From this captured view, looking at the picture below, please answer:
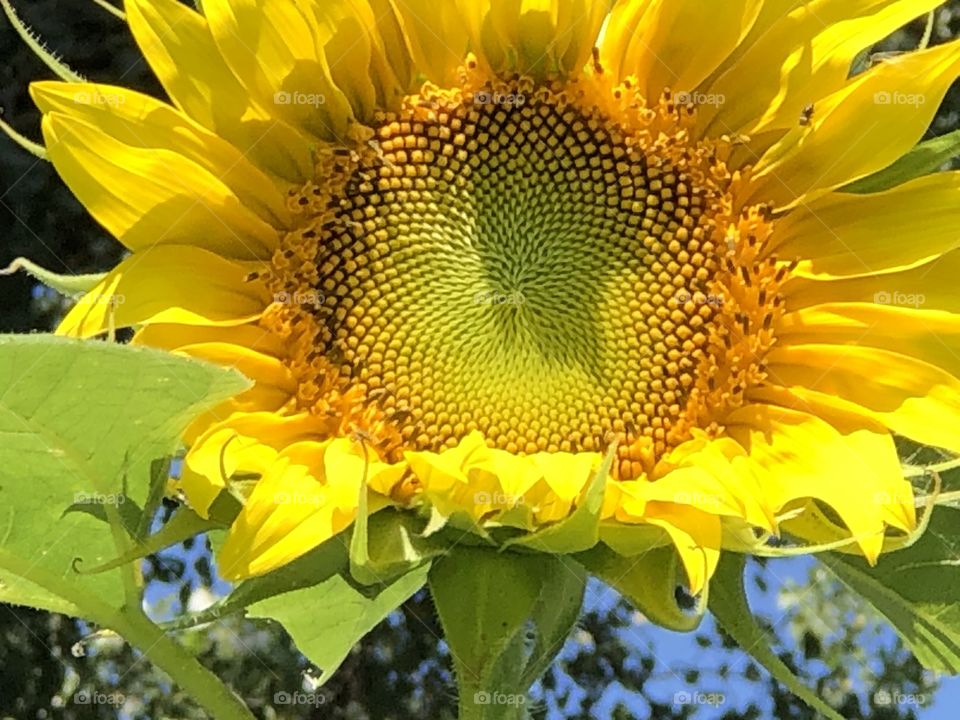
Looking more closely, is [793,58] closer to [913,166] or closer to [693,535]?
[913,166]

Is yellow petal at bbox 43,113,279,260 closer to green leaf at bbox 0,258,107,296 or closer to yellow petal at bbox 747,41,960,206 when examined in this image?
green leaf at bbox 0,258,107,296

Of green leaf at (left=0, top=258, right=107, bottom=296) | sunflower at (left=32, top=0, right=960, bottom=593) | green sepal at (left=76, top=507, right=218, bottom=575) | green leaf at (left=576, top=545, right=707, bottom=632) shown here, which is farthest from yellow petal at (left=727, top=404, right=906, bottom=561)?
green leaf at (left=0, top=258, right=107, bottom=296)

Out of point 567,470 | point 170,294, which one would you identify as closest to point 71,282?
point 170,294

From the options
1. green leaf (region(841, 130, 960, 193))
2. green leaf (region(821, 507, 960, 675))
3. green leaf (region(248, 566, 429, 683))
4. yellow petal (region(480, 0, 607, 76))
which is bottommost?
green leaf (region(821, 507, 960, 675))

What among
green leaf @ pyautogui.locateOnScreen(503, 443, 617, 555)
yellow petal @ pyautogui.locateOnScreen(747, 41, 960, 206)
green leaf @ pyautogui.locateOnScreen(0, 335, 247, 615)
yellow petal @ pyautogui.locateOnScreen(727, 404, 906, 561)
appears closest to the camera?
green leaf @ pyautogui.locateOnScreen(0, 335, 247, 615)

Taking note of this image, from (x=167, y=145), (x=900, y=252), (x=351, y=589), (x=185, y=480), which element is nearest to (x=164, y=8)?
(x=167, y=145)

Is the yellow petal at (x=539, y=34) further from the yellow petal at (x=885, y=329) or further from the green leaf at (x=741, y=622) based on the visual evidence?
the green leaf at (x=741, y=622)

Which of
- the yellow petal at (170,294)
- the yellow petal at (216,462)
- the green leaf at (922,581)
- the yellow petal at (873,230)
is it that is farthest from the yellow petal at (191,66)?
the green leaf at (922,581)

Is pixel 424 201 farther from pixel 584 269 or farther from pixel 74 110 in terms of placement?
pixel 74 110
